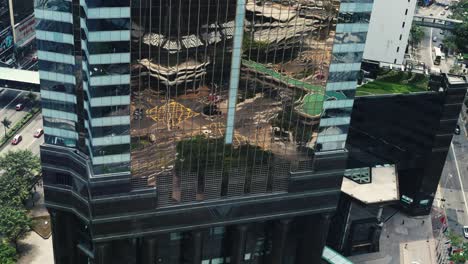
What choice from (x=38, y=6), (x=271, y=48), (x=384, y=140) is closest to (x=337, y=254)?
(x=384, y=140)

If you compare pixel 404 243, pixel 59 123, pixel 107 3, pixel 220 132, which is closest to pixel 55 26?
pixel 107 3

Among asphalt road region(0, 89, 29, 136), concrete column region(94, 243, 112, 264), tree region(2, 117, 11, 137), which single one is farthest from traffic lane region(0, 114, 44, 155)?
concrete column region(94, 243, 112, 264)

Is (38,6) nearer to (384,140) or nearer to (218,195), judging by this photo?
(218,195)

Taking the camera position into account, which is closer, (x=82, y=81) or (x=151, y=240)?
(x=82, y=81)

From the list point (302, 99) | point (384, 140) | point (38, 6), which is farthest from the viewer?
point (384, 140)

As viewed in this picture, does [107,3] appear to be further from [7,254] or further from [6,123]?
[6,123]

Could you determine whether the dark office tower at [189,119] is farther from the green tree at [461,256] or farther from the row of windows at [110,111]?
the green tree at [461,256]

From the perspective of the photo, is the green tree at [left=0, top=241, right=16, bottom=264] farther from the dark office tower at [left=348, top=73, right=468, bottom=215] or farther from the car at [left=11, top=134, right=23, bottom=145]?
the dark office tower at [left=348, top=73, right=468, bottom=215]

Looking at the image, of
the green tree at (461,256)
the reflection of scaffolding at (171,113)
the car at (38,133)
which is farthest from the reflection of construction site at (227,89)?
the car at (38,133)
